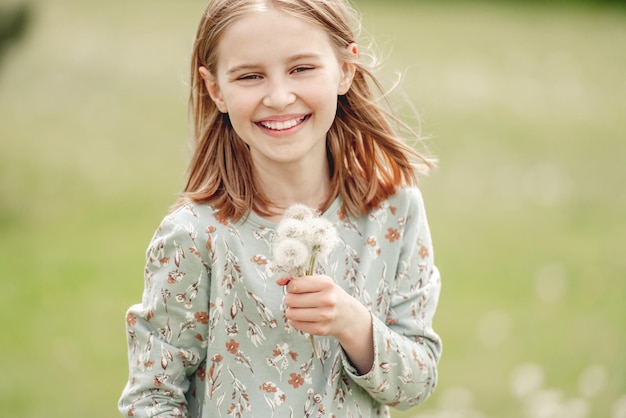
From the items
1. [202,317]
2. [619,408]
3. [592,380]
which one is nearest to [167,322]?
[202,317]

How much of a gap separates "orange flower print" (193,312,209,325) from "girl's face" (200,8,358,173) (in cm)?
41

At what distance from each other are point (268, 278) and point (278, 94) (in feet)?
1.43

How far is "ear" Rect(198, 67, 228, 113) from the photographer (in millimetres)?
2453

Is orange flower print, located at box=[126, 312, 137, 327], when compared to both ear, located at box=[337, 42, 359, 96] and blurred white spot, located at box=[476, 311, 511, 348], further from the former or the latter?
blurred white spot, located at box=[476, 311, 511, 348]

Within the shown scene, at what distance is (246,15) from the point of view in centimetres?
231

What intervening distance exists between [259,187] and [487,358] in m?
2.81

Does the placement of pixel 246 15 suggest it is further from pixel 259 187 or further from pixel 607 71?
pixel 607 71

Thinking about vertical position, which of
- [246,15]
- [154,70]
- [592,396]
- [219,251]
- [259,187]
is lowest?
[592,396]

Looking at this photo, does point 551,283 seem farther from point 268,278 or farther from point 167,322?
point 167,322

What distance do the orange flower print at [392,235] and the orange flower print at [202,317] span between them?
0.49 metres

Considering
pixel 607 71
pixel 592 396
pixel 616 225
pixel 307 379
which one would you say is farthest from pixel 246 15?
pixel 607 71

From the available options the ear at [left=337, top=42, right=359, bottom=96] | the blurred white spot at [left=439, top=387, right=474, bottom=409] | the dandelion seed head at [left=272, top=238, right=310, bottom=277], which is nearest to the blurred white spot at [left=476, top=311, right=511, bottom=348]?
the blurred white spot at [left=439, top=387, right=474, bottom=409]

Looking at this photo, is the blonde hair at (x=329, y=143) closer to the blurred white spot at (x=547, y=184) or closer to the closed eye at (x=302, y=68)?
the closed eye at (x=302, y=68)

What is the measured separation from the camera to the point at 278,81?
7.48 feet
